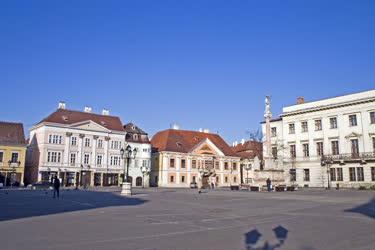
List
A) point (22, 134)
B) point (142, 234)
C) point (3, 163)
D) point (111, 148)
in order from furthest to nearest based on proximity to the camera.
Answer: point (111, 148) → point (22, 134) → point (3, 163) → point (142, 234)

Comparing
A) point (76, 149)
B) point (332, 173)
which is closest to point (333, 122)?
point (332, 173)

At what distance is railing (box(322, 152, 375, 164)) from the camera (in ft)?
177

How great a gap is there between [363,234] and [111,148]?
65.3m

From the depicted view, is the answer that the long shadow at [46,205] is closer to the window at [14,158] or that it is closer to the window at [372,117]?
the window at [14,158]

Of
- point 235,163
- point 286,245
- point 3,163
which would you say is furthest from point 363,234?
point 235,163

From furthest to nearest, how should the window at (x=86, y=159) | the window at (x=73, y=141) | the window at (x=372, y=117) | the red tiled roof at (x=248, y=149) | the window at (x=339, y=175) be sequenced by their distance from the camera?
the red tiled roof at (x=248, y=149) < the window at (x=86, y=159) < the window at (x=73, y=141) < the window at (x=339, y=175) < the window at (x=372, y=117)

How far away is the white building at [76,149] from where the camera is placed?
65.1 metres

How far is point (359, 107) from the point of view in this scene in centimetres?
5644

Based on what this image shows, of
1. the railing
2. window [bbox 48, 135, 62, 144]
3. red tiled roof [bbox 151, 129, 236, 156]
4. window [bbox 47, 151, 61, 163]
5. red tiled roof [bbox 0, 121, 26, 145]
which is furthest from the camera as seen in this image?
red tiled roof [bbox 151, 129, 236, 156]

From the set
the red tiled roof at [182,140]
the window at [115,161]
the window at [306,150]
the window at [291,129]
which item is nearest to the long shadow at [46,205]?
the window at [306,150]

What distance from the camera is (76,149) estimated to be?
224ft

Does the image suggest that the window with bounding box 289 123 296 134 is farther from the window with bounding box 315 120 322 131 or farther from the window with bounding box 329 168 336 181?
the window with bounding box 329 168 336 181

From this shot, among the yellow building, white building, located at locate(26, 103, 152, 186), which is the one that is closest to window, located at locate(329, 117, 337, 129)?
white building, located at locate(26, 103, 152, 186)

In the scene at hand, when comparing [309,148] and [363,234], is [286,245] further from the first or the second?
[309,148]
